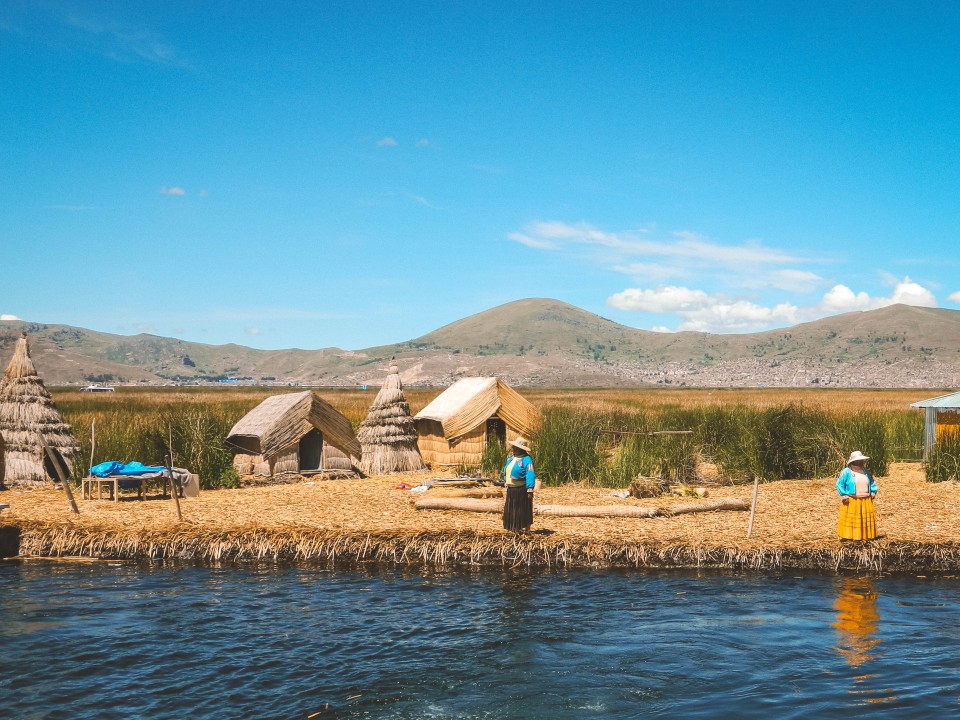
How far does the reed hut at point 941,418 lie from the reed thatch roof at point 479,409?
9.99 meters

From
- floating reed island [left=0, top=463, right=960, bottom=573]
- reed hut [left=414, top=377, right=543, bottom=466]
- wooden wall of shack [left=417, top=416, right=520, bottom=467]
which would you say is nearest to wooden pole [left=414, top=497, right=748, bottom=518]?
floating reed island [left=0, top=463, right=960, bottom=573]

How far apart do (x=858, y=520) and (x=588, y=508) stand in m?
4.18

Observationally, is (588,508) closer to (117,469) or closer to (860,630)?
(860,630)

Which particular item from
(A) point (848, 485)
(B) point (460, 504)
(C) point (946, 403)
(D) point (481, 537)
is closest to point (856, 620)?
(A) point (848, 485)

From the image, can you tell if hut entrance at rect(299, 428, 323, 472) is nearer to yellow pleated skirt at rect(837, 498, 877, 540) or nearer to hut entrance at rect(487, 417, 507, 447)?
hut entrance at rect(487, 417, 507, 447)

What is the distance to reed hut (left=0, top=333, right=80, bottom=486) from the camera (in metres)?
18.0

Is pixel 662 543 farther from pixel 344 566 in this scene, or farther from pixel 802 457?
→ pixel 802 457

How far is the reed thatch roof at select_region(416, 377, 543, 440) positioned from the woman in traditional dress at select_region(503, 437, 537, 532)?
32.4 feet

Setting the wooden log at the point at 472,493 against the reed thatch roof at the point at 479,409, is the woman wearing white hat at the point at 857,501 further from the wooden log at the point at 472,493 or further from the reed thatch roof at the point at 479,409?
the reed thatch roof at the point at 479,409

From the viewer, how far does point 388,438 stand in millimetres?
21156

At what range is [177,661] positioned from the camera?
812cm

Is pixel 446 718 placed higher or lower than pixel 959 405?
lower

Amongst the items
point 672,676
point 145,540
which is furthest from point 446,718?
point 145,540

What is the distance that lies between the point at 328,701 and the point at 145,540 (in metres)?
6.18
